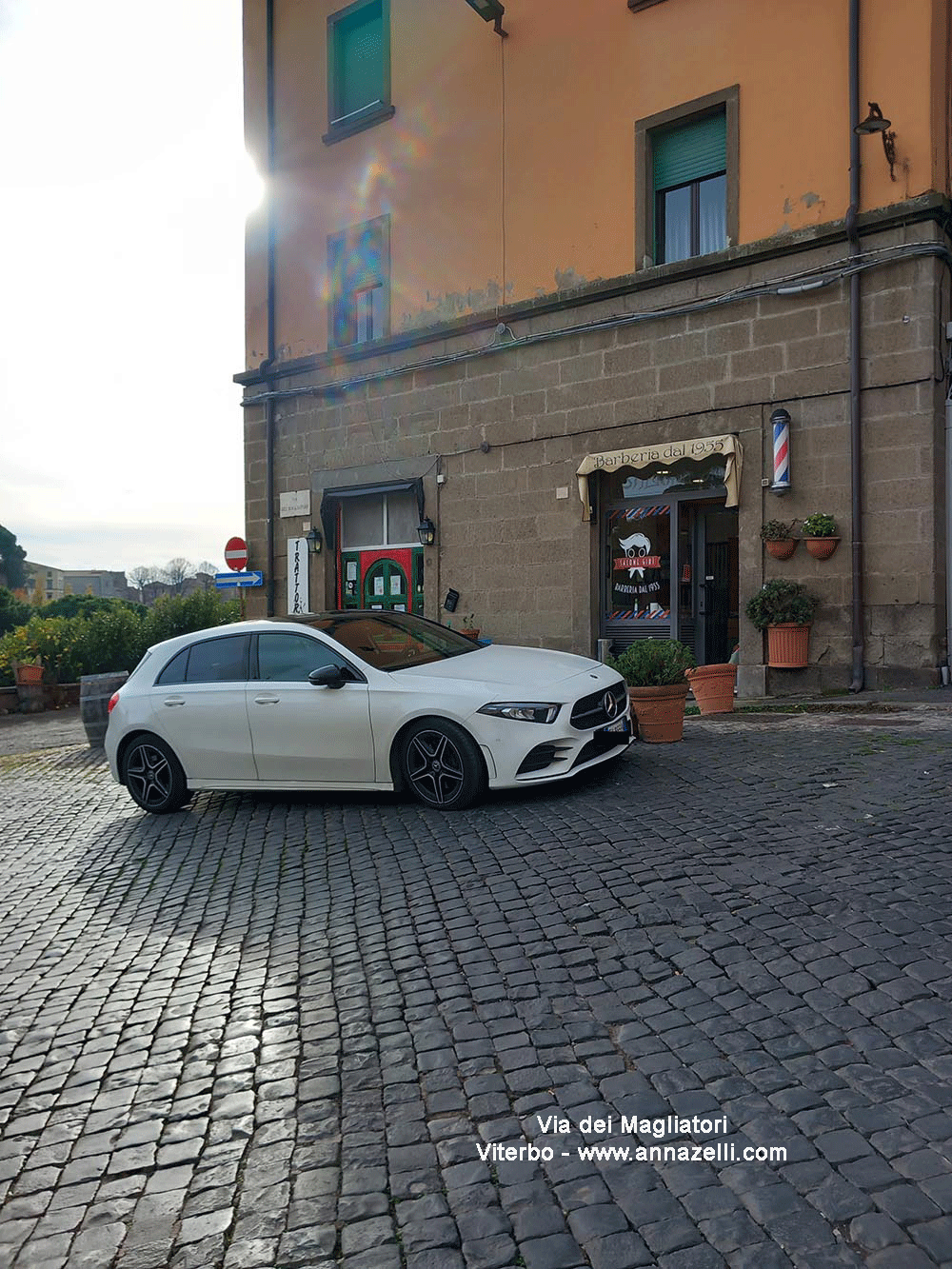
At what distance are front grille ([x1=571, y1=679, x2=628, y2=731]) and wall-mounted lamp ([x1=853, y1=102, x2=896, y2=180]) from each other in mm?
7283

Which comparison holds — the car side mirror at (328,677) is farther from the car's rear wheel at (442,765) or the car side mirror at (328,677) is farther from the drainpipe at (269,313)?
the drainpipe at (269,313)

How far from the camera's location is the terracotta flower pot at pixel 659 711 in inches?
343

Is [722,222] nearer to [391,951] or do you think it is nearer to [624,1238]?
[391,951]

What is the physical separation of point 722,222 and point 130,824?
1031cm

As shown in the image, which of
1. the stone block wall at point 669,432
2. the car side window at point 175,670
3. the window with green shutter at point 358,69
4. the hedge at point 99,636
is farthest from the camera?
the hedge at point 99,636

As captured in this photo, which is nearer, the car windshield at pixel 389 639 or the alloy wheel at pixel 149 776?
the car windshield at pixel 389 639

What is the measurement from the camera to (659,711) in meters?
8.83

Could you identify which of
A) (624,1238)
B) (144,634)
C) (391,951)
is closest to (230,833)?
(391,951)

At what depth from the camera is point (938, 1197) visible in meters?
2.44

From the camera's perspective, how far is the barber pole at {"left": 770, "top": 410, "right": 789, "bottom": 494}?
40.2 feet

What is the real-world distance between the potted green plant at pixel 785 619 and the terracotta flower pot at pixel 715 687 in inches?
57.0

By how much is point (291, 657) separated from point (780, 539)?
6725 mm

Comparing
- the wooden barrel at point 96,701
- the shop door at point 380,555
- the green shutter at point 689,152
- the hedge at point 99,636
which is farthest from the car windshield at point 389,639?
the hedge at point 99,636

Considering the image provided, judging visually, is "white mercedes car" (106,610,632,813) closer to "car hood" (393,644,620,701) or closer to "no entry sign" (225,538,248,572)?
"car hood" (393,644,620,701)
